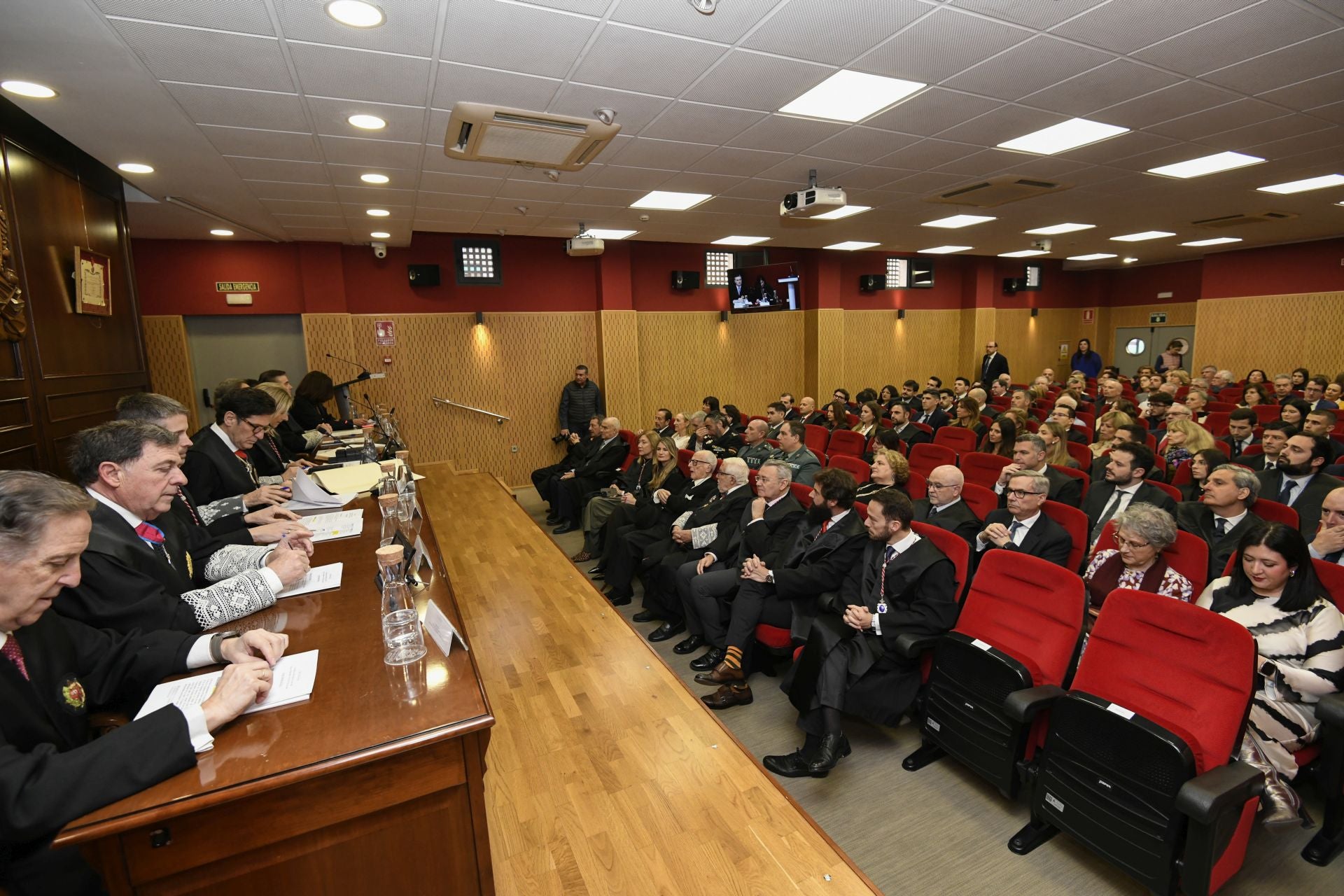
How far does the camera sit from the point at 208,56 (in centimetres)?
305

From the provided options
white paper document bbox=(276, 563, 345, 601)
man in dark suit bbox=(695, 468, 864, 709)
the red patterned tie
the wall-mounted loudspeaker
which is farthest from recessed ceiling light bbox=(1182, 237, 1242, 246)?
the red patterned tie

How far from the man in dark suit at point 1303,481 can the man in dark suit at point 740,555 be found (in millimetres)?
3073

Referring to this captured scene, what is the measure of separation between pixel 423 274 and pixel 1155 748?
9.03 m

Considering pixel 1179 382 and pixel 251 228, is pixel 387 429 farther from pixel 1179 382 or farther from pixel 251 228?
pixel 1179 382

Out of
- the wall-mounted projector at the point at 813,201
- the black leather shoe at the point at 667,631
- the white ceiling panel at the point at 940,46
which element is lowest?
the black leather shoe at the point at 667,631

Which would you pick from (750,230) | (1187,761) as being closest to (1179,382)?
(750,230)

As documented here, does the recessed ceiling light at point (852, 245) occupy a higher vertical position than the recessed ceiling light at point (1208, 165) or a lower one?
higher

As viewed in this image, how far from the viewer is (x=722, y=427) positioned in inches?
291

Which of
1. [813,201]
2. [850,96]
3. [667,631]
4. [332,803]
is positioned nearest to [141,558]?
[332,803]

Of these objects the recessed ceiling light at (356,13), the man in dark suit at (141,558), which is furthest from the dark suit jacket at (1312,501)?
the recessed ceiling light at (356,13)

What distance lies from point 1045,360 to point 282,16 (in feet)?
52.8

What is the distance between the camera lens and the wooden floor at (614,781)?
1.96 metres

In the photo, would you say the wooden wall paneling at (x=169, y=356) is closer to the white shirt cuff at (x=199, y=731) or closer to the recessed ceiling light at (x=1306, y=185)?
the white shirt cuff at (x=199, y=731)

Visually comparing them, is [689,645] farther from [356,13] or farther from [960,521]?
[356,13]
